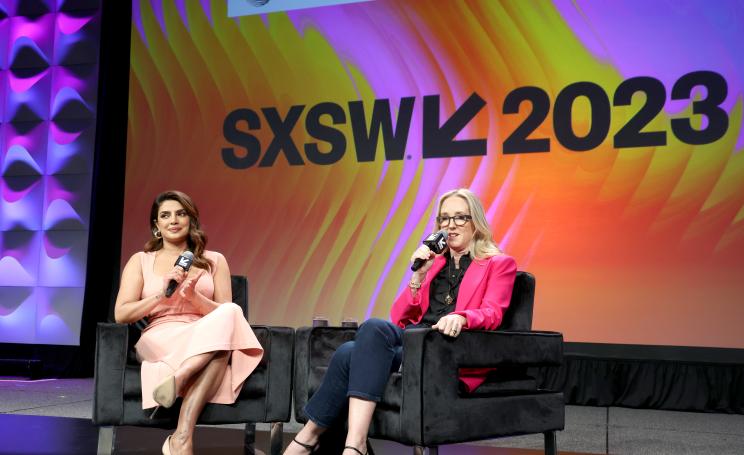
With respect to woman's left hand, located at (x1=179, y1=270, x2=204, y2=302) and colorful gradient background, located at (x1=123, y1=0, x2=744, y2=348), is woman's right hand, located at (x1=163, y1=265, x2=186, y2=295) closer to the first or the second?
woman's left hand, located at (x1=179, y1=270, x2=204, y2=302)

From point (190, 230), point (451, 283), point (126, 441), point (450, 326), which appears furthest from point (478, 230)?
point (126, 441)

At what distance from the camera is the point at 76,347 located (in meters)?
6.07

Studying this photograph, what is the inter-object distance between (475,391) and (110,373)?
127cm

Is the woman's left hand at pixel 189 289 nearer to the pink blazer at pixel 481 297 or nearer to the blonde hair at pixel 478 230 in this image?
the pink blazer at pixel 481 297

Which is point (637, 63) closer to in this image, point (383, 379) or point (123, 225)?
point (383, 379)

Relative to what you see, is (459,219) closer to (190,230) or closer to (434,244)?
(434,244)

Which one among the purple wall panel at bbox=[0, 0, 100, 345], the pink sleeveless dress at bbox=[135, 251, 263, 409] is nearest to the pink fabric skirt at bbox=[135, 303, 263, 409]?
the pink sleeveless dress at bbox=[135, 251, 263, 409]

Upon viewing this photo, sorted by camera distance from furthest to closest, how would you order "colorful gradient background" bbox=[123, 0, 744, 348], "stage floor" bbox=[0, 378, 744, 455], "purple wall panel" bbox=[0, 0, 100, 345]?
"purple wall panel" bbox=[0, 0, 100, 345] → "colorful gradient background" bbox=[123, 0, 744, 348] → "stage floor" bbox=[0, 378, 744, 455]

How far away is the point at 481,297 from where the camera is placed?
8.68 ft

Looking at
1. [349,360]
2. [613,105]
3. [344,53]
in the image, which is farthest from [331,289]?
[349,360]

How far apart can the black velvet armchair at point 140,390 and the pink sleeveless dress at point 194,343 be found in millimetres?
44

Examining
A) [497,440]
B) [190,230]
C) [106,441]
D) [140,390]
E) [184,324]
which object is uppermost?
[190,230]

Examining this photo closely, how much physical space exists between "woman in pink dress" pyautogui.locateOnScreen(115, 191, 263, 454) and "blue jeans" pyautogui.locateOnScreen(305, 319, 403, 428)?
39 cm

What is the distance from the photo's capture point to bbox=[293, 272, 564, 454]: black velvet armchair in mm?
2312
